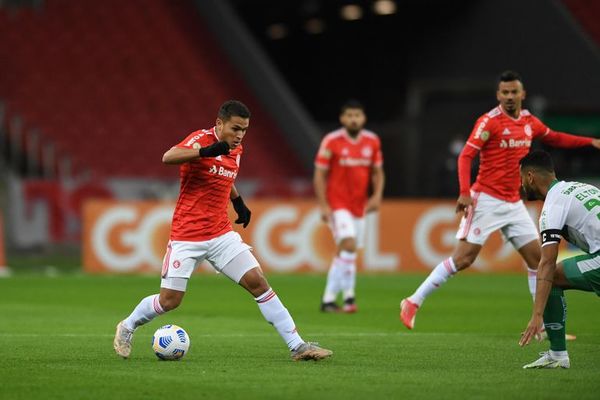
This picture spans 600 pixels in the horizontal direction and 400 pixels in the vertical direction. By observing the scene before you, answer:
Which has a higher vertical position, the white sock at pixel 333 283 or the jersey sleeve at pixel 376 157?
the jersey sleeve at pixel 376 157

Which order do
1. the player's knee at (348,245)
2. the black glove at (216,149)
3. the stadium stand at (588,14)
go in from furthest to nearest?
the stadium stand at (588,14) → the player's knee at (348,245) → the black glove at (216,149)

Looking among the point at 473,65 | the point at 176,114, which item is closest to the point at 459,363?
the point at 176,114

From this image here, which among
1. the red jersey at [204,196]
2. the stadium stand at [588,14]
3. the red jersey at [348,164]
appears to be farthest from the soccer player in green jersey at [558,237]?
the stadium stand at [588,14]

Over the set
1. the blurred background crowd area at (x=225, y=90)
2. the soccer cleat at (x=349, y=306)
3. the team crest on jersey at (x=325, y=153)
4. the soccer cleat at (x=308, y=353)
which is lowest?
the soccer cleat at (x=308, y=353)

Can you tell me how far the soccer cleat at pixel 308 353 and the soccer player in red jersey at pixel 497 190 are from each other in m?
2.60

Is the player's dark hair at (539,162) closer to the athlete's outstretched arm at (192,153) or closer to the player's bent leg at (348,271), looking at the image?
the athlete's outstretched arm at (192,153)

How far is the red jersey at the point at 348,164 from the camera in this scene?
15.8 meters

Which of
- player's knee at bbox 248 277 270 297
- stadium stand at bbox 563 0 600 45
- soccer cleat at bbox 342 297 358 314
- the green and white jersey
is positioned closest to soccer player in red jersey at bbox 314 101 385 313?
soccer cleat at bbox 342 297 358 314

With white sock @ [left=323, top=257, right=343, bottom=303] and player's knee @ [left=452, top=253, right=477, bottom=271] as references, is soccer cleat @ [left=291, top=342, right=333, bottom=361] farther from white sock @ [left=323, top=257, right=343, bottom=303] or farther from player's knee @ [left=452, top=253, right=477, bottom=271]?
white sock @ [left=323, top=257, right=343, bottom=303]

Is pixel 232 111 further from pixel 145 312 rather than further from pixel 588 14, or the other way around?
pixel 588 14

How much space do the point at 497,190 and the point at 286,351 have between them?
10.3ft

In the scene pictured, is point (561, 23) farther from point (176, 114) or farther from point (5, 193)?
point (5, 193)

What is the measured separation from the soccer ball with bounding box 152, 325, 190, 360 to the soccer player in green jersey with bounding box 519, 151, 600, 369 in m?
2.74

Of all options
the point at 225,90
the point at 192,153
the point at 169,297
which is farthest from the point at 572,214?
the point at 225,90
